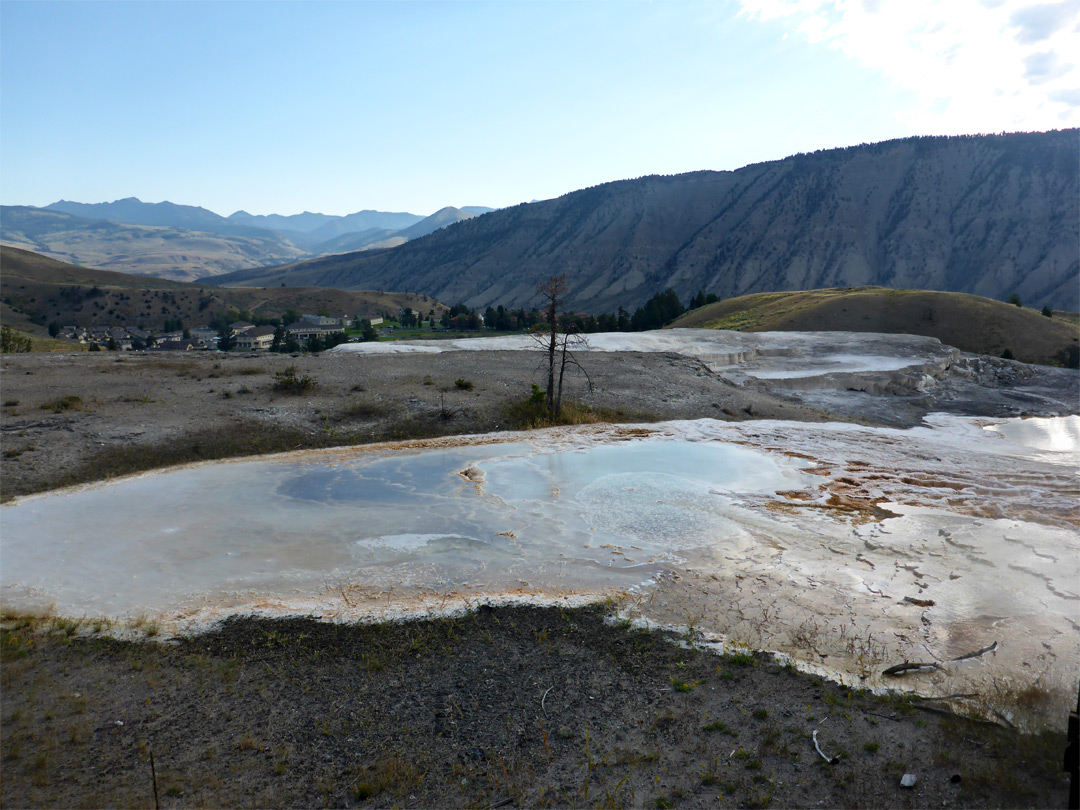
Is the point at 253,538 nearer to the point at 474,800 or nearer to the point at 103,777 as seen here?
the point at 103,777

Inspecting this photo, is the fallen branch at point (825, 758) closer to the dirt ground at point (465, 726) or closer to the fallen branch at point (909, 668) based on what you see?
the dirt ground at point (465, 726)

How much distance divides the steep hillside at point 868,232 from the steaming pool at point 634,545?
114167 millimetres

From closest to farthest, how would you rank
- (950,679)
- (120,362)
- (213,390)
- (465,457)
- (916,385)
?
(950,679) → (465,457) → (213,390) → (120,362) → (916,385)

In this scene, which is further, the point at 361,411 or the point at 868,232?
the point at 868,232

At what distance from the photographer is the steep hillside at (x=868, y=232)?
136 m

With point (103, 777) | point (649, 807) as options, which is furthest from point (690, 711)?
point (103, 777)

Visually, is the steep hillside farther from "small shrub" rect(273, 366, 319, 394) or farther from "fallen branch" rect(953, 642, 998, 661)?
"fallen branch" rect(953, 642, 998, 661)

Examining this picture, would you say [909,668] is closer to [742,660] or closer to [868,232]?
[742,660]

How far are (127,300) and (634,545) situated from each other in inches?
5292

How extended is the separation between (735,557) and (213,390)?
22.3 meters

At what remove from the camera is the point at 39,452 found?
18.9 meters

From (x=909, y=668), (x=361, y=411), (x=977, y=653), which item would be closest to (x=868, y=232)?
(x=361, y=411)

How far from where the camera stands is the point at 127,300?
120m

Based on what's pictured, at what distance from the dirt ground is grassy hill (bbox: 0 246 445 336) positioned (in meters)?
106
